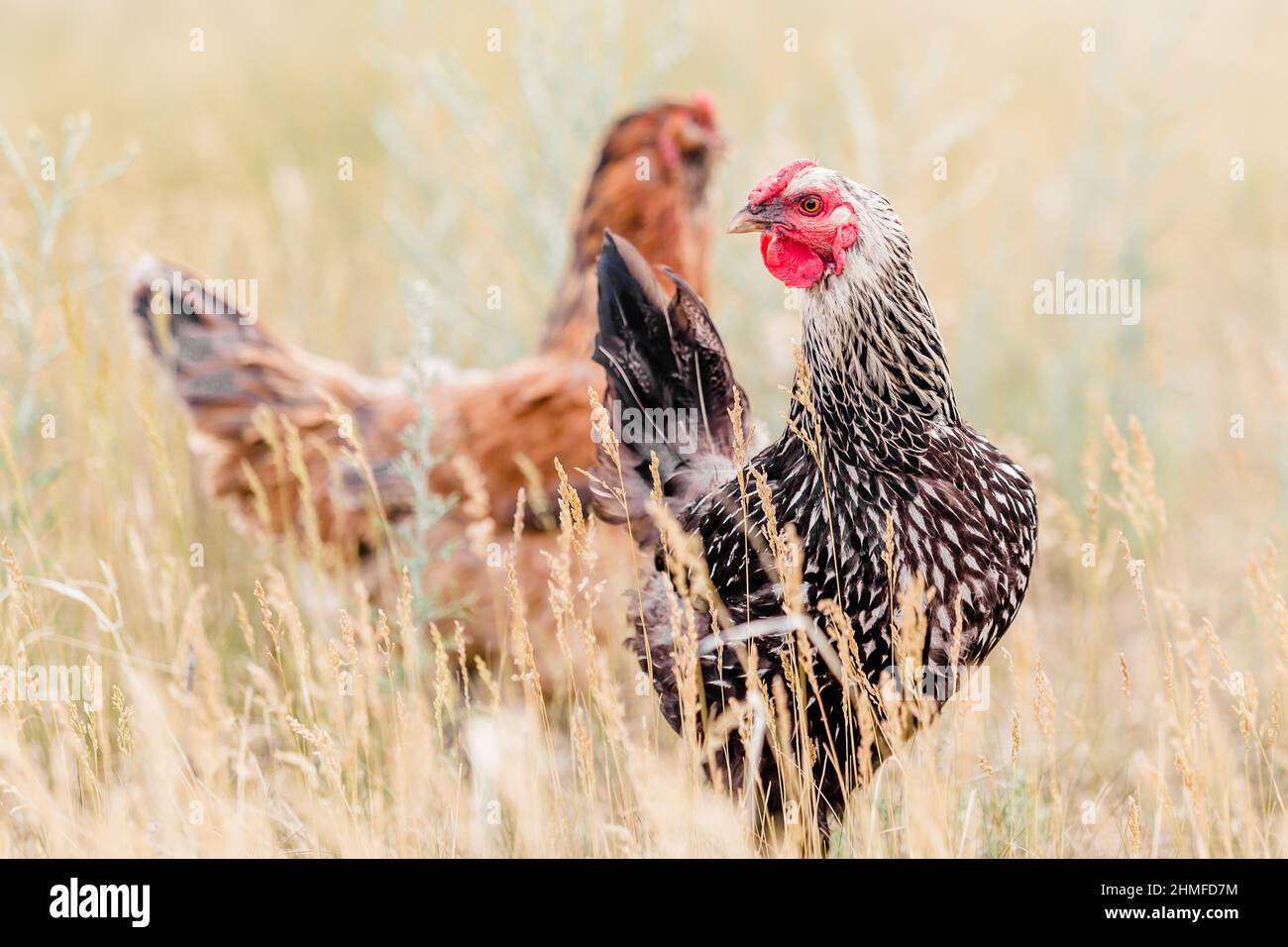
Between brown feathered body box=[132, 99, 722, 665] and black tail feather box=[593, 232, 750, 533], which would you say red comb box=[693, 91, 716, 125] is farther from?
black tail feather box=[593, 232, 750, 533]

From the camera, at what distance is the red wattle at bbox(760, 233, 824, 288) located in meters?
2.47

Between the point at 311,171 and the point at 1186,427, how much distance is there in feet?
20.0

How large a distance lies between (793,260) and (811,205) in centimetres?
12

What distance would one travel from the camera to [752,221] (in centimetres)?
249

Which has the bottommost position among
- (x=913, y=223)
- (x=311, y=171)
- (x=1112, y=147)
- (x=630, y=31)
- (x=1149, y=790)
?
(x=1149, y=790)

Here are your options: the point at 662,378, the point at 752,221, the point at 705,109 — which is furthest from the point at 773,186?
the point at 705,109

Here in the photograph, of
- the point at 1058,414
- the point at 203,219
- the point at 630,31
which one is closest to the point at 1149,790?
the point at 1058,414

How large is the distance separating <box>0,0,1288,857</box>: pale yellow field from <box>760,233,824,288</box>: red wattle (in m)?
0.79

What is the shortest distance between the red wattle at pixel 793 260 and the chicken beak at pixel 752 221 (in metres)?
0.03

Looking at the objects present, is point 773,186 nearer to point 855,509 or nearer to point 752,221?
point 752,221

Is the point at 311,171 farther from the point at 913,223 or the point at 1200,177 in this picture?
the point at 1200,177

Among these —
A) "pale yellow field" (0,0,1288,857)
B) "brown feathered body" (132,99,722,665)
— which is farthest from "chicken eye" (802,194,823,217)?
"brown feathered body" (132,99,722,665)

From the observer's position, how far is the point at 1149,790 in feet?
10.8

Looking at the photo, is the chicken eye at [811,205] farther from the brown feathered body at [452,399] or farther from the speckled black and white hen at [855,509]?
the brown feathered body at [452,399]
